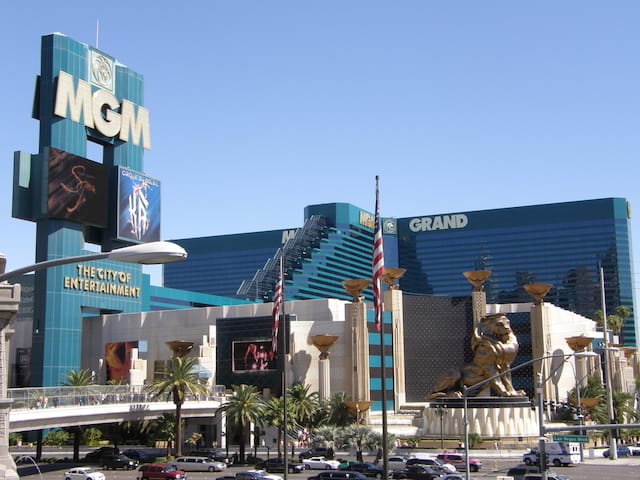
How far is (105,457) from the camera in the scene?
243ft

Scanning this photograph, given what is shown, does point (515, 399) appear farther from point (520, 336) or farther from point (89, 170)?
point (89, 170)

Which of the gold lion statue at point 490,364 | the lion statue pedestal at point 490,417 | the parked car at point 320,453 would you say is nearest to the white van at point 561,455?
the lion statue pedestal at point 490,417

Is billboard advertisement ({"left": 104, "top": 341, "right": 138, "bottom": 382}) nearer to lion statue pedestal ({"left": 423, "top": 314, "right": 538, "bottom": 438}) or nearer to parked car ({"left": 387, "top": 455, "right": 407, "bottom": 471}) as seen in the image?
lion statue pedestal ({"left": 423, "top": 314, "right": 538, "bottom": 438})

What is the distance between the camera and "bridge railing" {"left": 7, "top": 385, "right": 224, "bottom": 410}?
62531 millimetres

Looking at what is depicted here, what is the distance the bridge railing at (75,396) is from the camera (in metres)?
62.5

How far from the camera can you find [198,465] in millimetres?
69938

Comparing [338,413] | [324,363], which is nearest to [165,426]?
[338,413]

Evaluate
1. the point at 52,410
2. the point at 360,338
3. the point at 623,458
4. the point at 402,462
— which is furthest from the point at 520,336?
the point at 52,410

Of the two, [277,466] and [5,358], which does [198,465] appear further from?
[5,358]

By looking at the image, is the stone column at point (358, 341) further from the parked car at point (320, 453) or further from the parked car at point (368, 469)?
the parked car at point (368, 469)

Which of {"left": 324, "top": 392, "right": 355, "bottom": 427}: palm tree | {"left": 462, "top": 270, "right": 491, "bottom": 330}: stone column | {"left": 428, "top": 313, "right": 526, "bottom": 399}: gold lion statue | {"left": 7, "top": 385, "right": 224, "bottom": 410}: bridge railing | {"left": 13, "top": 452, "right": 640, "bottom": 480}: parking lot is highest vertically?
{"left": 462, "top": 270, "right": 491, "bottom": 330}: stone column

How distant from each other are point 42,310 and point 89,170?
17741mm

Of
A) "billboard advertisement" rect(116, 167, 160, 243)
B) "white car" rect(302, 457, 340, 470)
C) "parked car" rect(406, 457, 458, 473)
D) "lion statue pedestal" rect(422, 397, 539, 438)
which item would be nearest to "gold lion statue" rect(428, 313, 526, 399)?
"lion statue pedestal" rect(422, 397, 539, 438)

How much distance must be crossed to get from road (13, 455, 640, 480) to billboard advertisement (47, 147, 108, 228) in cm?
3674
